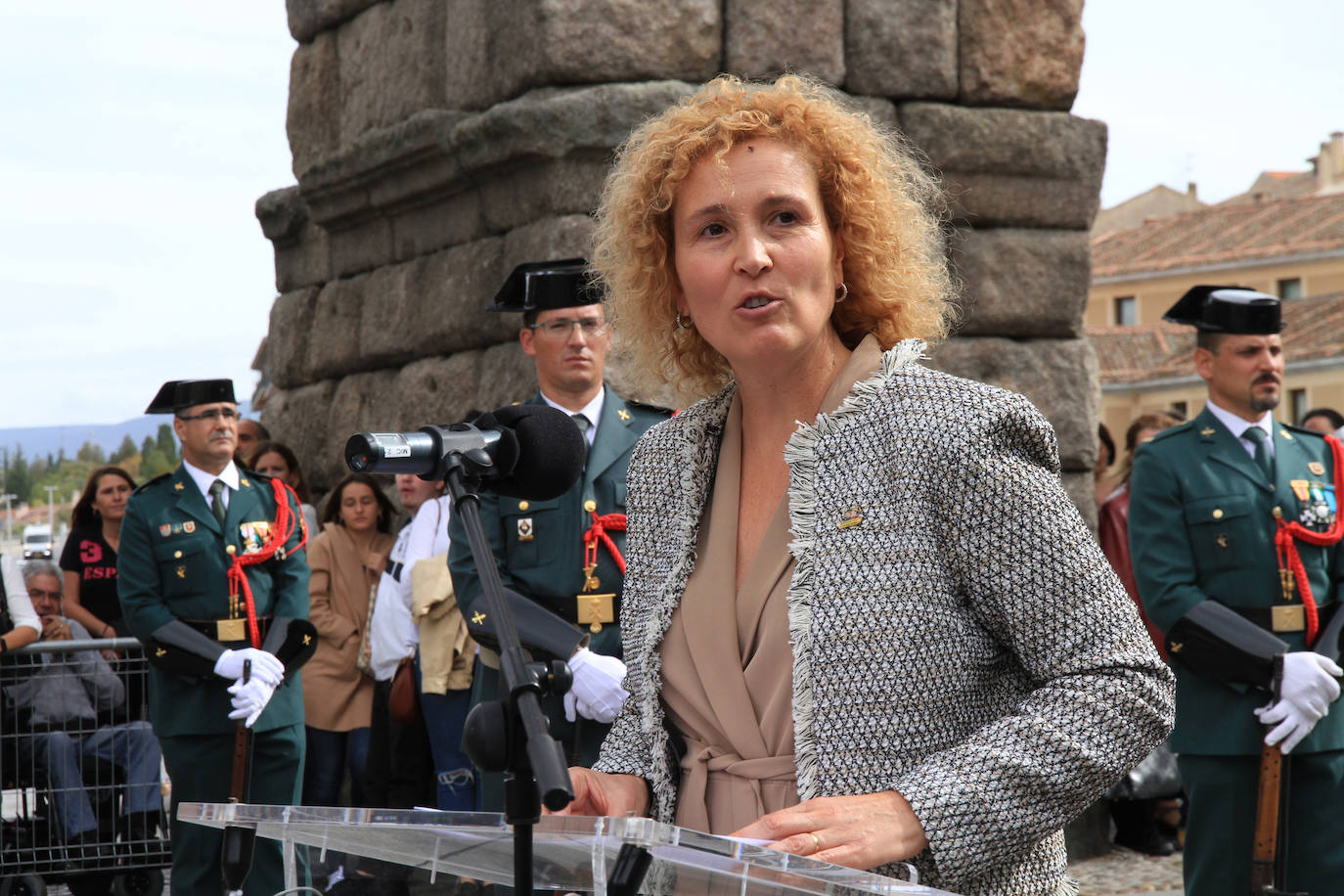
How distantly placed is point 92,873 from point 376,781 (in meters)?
1.39

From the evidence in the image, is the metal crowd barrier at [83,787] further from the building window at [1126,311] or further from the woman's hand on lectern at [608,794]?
the building window at [1126,311]

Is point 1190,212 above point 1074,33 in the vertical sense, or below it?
above

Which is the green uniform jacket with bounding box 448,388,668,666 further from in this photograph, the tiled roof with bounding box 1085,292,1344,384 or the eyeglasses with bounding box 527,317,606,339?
the tiled roof with bounding box 1085,292,1344,384

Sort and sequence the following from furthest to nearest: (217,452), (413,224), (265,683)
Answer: (413,224)
(217,452)
(265,683)

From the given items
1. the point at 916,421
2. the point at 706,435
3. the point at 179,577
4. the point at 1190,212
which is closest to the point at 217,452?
the point at 179,577

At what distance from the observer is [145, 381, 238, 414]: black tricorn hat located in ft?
20.4

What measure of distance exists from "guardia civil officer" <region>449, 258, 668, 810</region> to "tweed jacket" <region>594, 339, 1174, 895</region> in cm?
232

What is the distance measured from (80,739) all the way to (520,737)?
603 cm

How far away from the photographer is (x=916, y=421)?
2.15 m

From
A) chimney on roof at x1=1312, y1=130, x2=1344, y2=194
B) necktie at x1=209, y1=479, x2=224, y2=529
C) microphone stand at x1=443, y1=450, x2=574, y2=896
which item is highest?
chimney on roof at x1=1312, y1=130, x2=1344, y2=194

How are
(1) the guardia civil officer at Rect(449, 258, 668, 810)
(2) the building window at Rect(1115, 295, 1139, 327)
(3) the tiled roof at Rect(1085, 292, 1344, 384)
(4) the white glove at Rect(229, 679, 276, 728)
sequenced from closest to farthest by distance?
1. (1) the guardia civil officer at Rect(449, 258, 668, 810)
2. (4) the white glove at Rect(229, 679, 276, 728)
3. (3) the tiled roof at Rect(1085, 292, 1344, 384)
4. (2) the building window at Rect(1115, 295, 1139, 327)

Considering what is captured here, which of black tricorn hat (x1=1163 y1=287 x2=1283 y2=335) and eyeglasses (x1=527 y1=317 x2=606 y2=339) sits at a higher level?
black tricorn hat (x1=1163 y1=287 x2=1283 y2=335)

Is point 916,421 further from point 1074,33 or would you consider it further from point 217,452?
point 1074,33

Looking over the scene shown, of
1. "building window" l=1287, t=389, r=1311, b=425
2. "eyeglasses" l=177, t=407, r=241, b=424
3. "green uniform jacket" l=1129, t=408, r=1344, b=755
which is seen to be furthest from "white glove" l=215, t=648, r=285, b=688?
"building window" l=1287, t=389, r=1311, b=425
